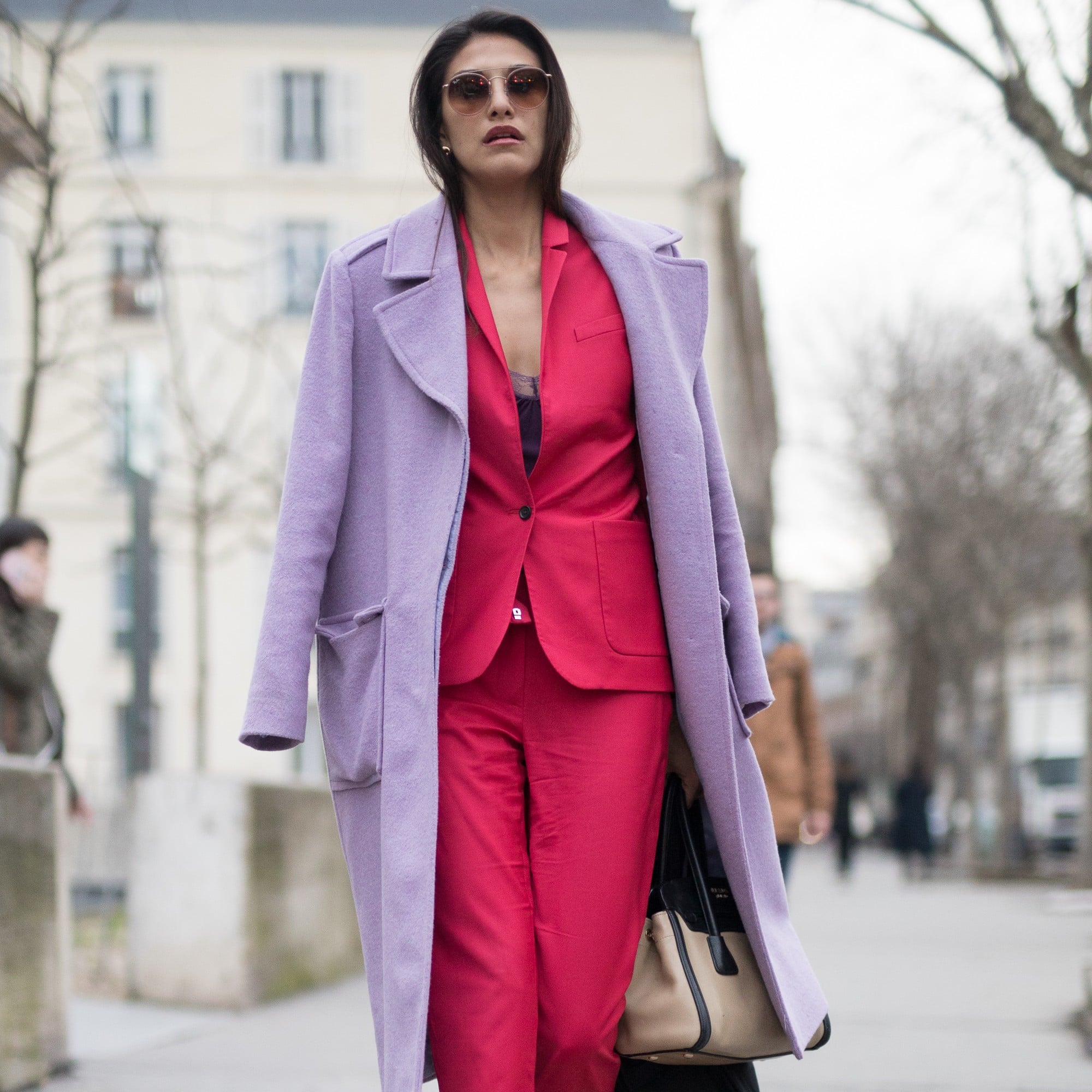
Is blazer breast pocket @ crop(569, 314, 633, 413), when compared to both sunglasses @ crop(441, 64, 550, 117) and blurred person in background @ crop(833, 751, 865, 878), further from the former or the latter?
blurred person in background @ crop(833, 751, 865, 878)

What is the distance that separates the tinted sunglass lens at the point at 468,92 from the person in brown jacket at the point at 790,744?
179 inches

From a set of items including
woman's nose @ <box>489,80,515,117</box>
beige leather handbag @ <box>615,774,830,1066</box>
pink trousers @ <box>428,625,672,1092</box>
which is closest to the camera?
pink trousers @ <box>428,625,672,1092</box>

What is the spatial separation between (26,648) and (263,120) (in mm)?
31591

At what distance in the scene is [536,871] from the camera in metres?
2.71

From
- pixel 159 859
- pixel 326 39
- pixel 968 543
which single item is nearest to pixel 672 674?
pixel 159 859

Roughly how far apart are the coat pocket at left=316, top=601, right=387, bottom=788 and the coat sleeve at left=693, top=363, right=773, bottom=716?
61 centimetres

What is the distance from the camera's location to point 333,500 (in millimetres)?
2873

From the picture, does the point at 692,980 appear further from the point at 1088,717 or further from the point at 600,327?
the point at 1088,717

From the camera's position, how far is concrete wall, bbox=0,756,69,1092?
16.2 feet

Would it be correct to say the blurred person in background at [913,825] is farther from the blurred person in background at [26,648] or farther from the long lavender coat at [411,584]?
the long lavender coat at [411,584]

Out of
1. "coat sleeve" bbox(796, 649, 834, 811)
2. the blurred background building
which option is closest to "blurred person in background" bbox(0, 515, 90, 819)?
"coat sleeve" bbox(796, 649, 834, 811)

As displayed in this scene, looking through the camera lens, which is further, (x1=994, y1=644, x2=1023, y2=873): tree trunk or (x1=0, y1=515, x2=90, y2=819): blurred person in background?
(x1=994, y1=644, x2=1023, y2=873): tree trunk

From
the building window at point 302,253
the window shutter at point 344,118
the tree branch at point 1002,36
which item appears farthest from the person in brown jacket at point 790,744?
the window shutter at point 344,118

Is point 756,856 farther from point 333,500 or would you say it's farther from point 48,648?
point 48,648
